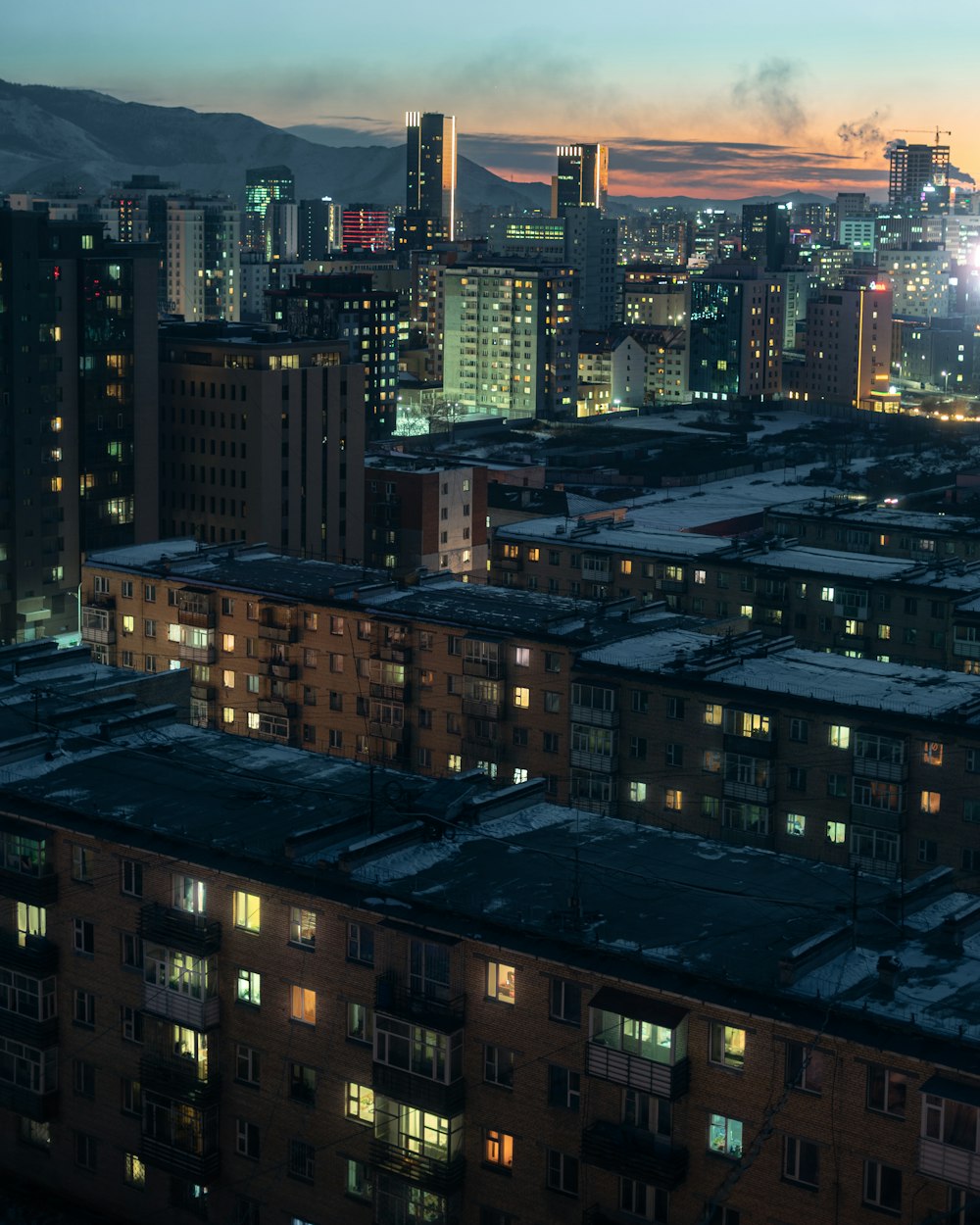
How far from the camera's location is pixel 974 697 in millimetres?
52500

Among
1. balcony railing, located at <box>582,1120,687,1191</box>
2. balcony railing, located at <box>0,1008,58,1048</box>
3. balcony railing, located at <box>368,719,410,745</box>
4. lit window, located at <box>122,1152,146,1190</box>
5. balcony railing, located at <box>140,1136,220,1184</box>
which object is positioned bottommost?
lit window, located at <box>122,1152,146,1190</box>

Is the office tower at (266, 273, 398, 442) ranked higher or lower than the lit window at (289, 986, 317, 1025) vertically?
higher

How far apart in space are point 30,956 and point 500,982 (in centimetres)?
1007

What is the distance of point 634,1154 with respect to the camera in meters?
29.6

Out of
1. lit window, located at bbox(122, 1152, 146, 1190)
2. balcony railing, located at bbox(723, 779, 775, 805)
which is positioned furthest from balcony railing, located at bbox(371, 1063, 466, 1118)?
balcony railing, located at bbox(723, 779, 775, 805)

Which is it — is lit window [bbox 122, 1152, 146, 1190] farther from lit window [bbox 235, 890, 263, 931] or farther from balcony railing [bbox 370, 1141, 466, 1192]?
balcony railing [bbox 370, 1141, 466, 1192]

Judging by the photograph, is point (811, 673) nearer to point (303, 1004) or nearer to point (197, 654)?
point (197, 654)

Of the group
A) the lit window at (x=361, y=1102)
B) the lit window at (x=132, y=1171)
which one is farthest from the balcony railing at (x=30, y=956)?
the lit window at (x=361, y=1102)

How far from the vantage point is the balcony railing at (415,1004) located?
3112 cm

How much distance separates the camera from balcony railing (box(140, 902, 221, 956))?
111 feet

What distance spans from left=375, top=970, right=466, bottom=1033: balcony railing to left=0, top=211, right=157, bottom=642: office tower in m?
56.7

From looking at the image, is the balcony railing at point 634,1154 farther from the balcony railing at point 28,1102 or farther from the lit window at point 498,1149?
the balcony railing at point 28,1102

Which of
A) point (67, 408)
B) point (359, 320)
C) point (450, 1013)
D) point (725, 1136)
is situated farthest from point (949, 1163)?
point (359, 320)

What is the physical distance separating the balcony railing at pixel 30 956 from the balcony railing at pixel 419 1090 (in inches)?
301
